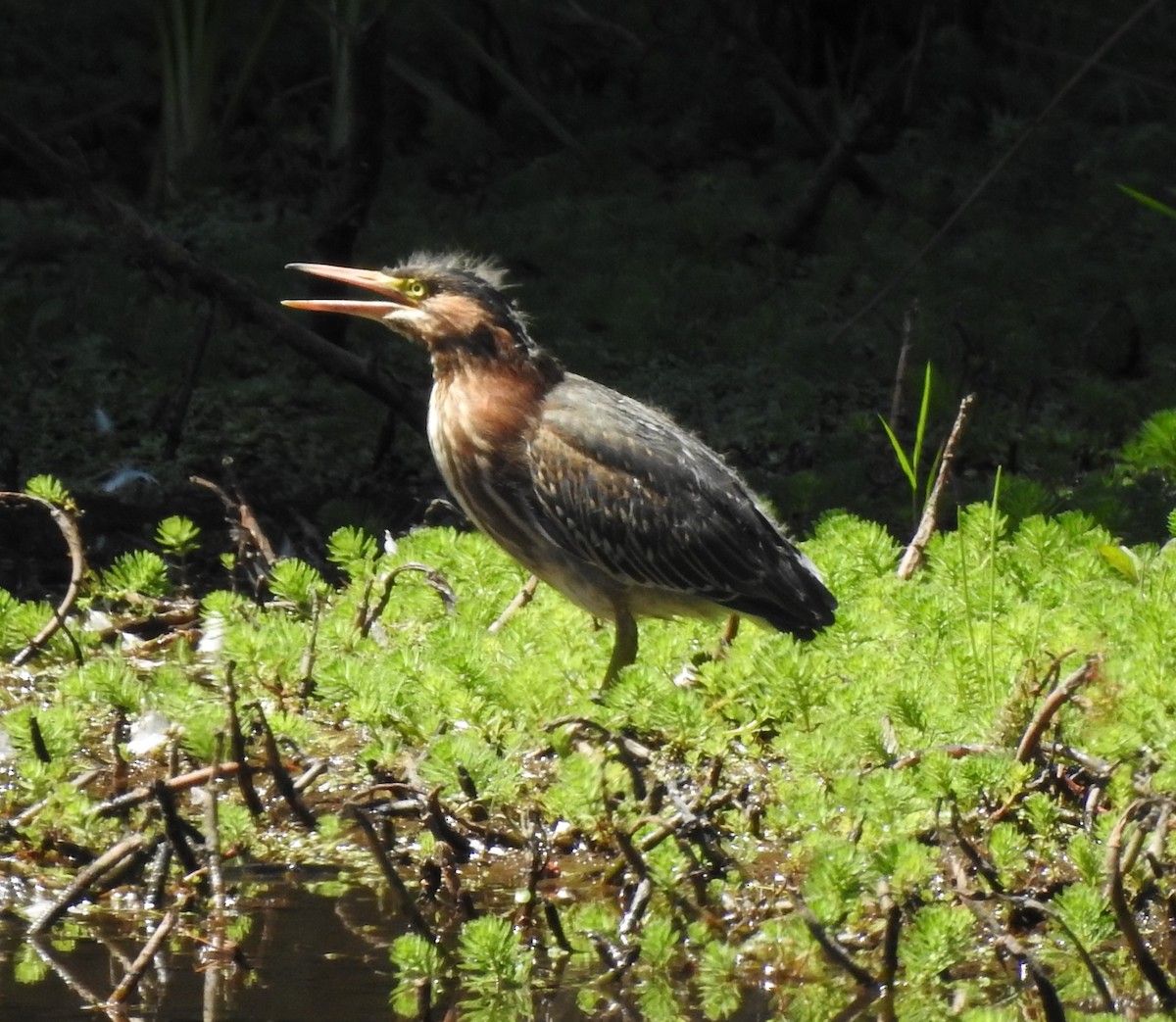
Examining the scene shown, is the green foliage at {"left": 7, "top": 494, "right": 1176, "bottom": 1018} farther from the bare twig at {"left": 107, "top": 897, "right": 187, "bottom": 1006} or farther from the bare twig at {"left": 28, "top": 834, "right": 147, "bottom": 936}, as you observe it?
the bare twig at {"left": 107, "top": 897, "right": 187, "bottom": 1006}

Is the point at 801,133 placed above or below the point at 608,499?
above

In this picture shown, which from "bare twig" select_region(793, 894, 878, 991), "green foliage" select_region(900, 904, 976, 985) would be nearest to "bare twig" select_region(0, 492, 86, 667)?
"bare twig" select_region(793, 894, 878, 991)

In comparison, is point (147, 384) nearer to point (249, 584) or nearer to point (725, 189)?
point (249, 584)

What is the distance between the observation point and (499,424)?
6559mm

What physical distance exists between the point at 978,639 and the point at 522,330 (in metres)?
1.90

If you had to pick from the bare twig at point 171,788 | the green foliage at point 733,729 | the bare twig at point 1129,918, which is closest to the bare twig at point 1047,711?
the green foliage at point 733,729

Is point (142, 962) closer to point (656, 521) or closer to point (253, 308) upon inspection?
point (656, 521)

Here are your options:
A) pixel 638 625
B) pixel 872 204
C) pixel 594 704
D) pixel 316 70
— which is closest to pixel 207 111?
pixel 316 70

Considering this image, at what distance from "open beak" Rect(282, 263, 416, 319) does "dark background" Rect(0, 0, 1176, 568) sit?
1549mm

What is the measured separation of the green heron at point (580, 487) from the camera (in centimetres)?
646

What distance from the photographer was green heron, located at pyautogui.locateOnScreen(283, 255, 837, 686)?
646 centimetres

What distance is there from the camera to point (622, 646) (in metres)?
6.31

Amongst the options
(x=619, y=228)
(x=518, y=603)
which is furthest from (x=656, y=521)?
(x=619, y=228)

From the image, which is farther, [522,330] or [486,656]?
[522,330]
